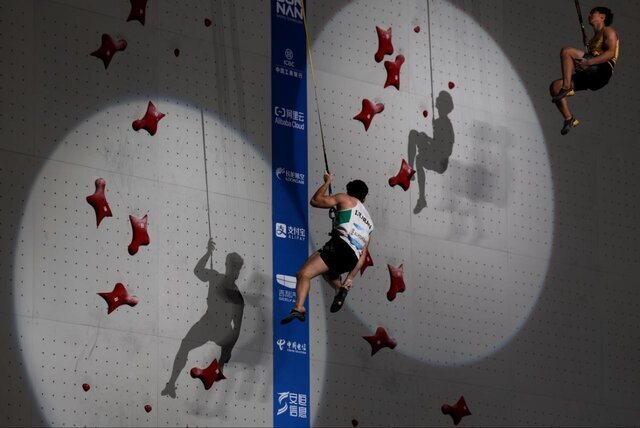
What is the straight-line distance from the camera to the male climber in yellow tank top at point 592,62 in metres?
9.67

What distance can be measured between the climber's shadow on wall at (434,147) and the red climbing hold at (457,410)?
59.0 inches

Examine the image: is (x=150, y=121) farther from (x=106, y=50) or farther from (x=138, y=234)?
(x=138, y=234)

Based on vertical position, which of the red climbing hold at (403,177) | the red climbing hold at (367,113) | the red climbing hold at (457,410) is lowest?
the red climbing hold at (457,410)

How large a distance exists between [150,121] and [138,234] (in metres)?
0.79

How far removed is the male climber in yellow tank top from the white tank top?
1554 mm

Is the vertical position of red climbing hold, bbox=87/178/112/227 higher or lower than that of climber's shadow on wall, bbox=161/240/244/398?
higher

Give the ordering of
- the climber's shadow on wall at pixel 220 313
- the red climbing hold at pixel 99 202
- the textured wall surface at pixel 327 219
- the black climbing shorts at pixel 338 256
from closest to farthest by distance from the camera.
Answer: the textured wall surface at pixel 327 219 → the red climbing hold at pixel 99 202 → the black climbing shorts at pixel 338 256 → the climber's shadow on wall at pixel 220 313

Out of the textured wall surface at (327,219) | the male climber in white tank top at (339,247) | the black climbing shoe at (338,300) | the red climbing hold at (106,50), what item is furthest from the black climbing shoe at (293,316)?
the red climbing hold at (106,50)

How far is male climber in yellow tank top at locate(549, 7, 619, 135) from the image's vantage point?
31.7ft

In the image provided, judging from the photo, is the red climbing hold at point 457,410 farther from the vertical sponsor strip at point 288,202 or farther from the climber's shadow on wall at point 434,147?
the climber's shadow on wall at point 434,147

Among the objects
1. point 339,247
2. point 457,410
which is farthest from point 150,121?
point 457,410

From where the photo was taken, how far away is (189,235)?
31.6 feet

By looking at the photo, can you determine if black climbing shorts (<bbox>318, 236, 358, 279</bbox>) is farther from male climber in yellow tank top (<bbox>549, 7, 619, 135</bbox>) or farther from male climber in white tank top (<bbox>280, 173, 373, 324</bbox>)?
male climber in yellow tank top (<bbox>549, 7, 619, 135</bbox>)

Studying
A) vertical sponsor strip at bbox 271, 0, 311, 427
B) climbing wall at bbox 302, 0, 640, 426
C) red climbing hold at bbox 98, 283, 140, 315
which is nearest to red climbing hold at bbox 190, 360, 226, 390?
vertical sponsor strip at bbox 271, 0, 311, 427
